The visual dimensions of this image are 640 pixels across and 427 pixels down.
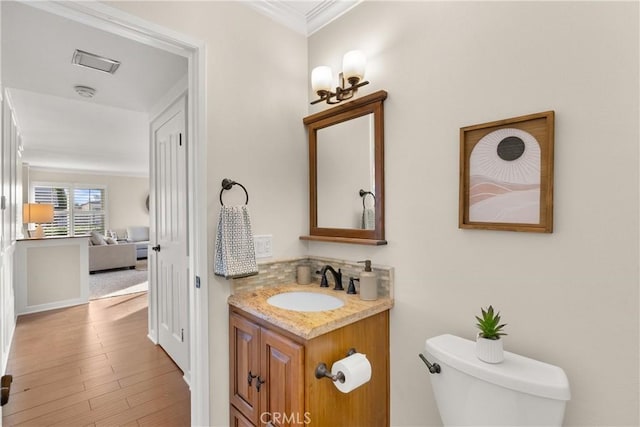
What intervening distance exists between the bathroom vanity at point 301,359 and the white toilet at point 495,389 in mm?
342

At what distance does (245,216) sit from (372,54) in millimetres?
1055

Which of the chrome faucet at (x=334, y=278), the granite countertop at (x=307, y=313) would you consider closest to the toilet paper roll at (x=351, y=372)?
the granite countertop at (x=307, y=313)

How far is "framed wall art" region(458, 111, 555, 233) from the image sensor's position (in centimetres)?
107

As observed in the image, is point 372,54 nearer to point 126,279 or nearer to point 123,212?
point 126,279

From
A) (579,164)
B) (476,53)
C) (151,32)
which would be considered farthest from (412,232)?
(151,32)

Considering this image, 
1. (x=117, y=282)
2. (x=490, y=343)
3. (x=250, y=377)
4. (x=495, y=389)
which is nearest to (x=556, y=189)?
(x=490, y=343)

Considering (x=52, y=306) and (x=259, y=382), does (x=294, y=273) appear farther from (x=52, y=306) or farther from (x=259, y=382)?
(x=52, y=306)

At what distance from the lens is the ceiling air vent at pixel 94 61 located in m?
1.91

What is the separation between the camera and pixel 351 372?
3.76 feet

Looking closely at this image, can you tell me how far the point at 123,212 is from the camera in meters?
8.62

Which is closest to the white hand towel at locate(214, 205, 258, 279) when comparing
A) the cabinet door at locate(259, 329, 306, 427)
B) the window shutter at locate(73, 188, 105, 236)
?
the cabinet door at locate(259, 329, 306, 427)

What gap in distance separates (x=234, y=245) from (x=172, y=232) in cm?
138

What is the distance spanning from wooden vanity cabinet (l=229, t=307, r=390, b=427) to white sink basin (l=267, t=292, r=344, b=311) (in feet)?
0.63

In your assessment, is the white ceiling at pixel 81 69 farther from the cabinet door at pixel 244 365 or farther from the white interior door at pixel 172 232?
the cabinet door at pixel 244 365
